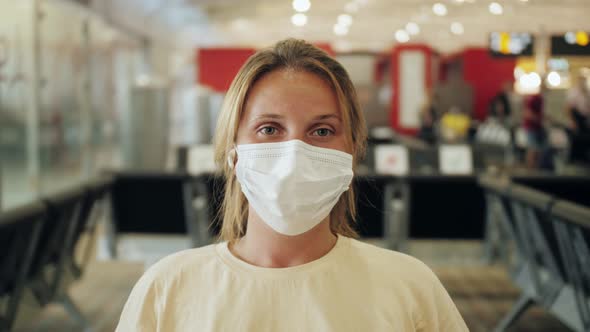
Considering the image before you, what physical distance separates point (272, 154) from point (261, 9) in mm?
12663

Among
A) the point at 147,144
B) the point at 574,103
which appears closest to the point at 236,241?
the point at 147,144

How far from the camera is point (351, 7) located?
48.9 ft

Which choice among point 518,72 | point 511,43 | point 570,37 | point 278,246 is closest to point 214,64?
point 518,72

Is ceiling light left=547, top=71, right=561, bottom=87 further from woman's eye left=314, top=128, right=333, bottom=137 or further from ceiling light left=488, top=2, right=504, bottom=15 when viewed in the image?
woman's eye left=314, top=128, right=333, bottom=137

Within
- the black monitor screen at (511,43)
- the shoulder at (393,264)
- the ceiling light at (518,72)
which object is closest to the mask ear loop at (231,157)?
the shoulder at (393,264)

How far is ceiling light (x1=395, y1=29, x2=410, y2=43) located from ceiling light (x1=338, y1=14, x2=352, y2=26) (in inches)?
116

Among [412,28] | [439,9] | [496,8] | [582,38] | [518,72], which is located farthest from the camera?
[518,72]

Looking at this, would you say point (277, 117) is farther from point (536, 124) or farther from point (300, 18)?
point (300, 18)

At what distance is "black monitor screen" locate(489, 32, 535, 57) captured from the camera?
11656 millimetres

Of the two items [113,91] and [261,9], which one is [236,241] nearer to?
[113,91]

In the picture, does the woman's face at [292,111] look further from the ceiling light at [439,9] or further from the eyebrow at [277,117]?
the ceiling light at [439,9]

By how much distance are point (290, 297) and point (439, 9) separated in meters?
14.6

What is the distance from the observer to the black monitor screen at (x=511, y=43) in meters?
11.7

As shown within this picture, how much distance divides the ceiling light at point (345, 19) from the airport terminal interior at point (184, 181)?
3.19 feet
